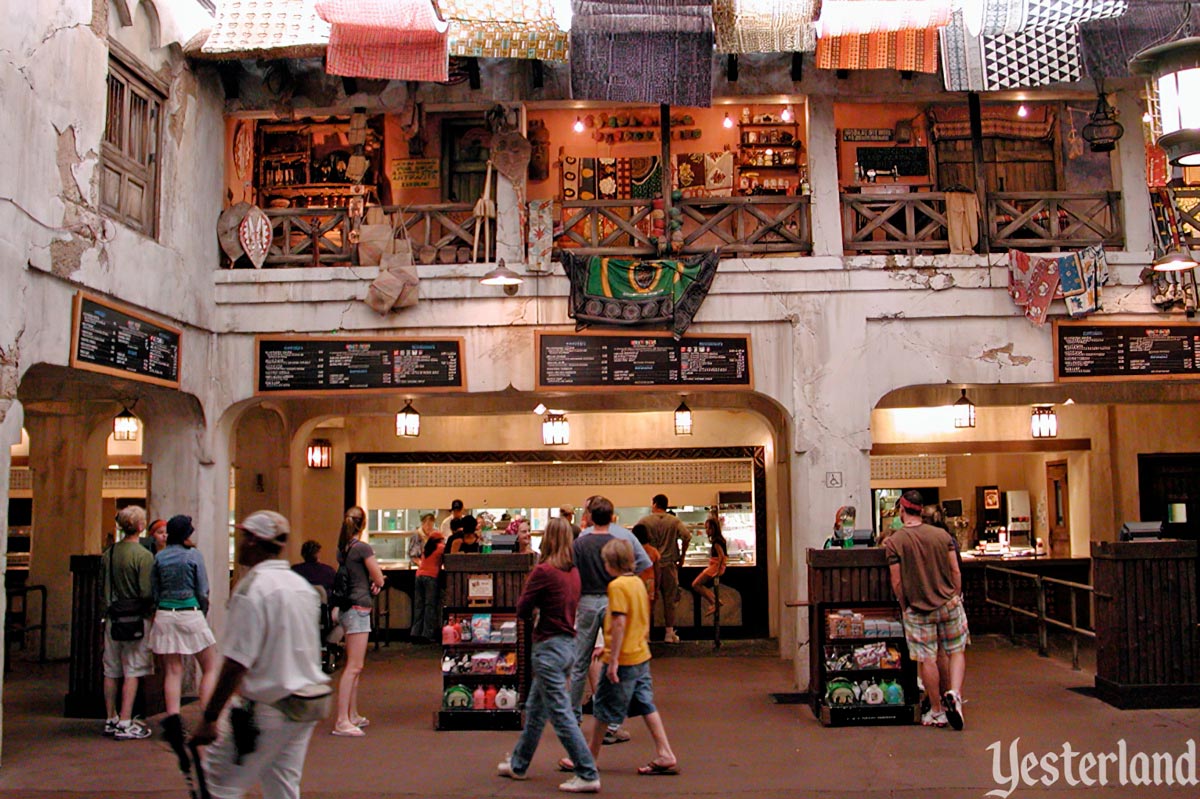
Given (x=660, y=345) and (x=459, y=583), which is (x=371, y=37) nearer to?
(x=660, y=345)

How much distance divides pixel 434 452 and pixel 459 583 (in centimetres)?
679

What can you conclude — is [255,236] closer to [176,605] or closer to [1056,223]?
[176,605]

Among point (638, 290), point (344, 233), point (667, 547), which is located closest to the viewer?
point (638, 290)

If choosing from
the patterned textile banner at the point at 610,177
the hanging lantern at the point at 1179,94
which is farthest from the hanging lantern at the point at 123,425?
the hanging lantern at the point at 1179,94

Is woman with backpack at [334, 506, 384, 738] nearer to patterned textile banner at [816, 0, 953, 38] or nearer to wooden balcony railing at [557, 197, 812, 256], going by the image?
wooden balcony railing at [557, 197, 812, 256]

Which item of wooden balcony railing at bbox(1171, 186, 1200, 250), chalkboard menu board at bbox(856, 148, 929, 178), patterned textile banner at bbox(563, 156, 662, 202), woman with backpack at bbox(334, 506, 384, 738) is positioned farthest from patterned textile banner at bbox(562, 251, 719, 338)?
wooden balcony railing at bbox(1171, 186, 1200, 250)

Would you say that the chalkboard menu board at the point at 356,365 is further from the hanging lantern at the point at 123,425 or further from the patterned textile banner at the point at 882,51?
the patterned textile banner at the point at 882,51

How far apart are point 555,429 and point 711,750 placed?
680cm

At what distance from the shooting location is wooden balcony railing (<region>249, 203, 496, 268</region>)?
11.5 meters

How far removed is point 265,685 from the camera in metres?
4.92

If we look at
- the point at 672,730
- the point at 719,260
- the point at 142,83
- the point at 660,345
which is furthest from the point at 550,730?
the point at 142,83

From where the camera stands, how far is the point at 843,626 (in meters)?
9.12

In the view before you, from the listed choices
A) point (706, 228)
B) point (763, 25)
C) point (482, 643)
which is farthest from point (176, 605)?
point (763, 25)

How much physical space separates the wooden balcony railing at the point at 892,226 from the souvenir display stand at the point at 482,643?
193 inches
